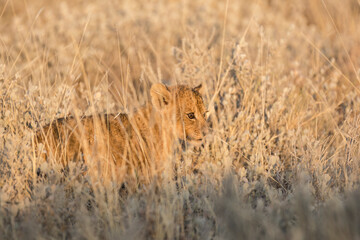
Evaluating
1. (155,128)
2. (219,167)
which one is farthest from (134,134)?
(219,167)

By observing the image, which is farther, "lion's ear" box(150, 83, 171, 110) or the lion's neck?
"lion's ear" box(150, 83, 171, 110)

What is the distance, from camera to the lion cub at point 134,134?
482cm

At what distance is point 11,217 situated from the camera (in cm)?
383

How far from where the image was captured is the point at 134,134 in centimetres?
538

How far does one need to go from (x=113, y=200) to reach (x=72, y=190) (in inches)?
26.2

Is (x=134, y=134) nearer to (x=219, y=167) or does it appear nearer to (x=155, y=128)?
(x=155, y=128)

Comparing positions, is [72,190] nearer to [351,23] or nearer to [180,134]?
[180,134]

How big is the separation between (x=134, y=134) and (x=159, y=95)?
0.56 metres

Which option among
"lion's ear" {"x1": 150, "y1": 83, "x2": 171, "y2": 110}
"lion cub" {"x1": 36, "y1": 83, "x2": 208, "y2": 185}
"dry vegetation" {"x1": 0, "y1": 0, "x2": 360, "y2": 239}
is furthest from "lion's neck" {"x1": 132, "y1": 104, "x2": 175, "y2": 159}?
"dry vegetation" {"x1": 0, "y1": 0, "x2": 360, "y2": 239}

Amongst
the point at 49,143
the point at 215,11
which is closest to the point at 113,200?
the point at 49,143

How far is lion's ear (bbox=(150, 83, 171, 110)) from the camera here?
5457 millimetres

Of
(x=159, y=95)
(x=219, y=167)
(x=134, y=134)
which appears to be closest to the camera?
(x=219, y=167)

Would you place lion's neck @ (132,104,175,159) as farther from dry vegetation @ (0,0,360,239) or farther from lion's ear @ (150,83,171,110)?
dry vegetation @ (0,0,360,239)

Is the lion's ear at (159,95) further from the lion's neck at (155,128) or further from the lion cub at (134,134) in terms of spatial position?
the lion's neck at (155,128)
